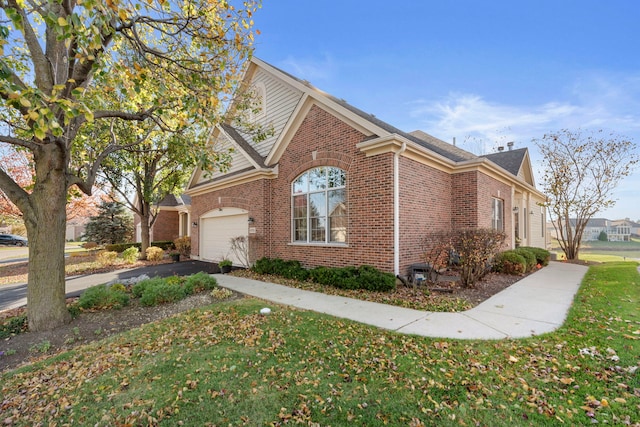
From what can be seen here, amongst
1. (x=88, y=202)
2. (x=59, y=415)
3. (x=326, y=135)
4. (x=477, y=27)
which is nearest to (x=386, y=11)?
(x=477, y=27)

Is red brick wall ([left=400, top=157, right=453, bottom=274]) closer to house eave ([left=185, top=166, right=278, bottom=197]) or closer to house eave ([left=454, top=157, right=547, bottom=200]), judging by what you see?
house eave ([left=454, top=157, right=547, bottom=200])

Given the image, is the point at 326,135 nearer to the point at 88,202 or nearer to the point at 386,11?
the point at 386,11

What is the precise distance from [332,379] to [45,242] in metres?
5.85

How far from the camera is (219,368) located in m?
3.61

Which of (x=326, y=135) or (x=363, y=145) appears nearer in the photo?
(x=363, y=145)

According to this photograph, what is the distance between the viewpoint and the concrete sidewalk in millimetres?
4695

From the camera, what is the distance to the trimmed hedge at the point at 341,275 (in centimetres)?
716

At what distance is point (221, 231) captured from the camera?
1386 centimetres

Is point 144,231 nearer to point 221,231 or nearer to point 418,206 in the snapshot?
point 221,231

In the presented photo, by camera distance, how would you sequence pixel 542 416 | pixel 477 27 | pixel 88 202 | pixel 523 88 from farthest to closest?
pixel 88 202 < pixel 523 88 < pixel 477 27 < pixel 542 416

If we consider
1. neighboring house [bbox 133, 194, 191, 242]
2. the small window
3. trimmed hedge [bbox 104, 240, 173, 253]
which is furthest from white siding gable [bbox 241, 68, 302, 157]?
trimmed hedge [bbox 104, 240, 173, 253]

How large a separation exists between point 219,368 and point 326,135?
7273mm

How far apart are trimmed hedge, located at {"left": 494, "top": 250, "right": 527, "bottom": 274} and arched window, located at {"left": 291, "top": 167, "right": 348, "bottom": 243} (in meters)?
6.09

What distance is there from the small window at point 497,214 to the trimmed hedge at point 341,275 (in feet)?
22.0
